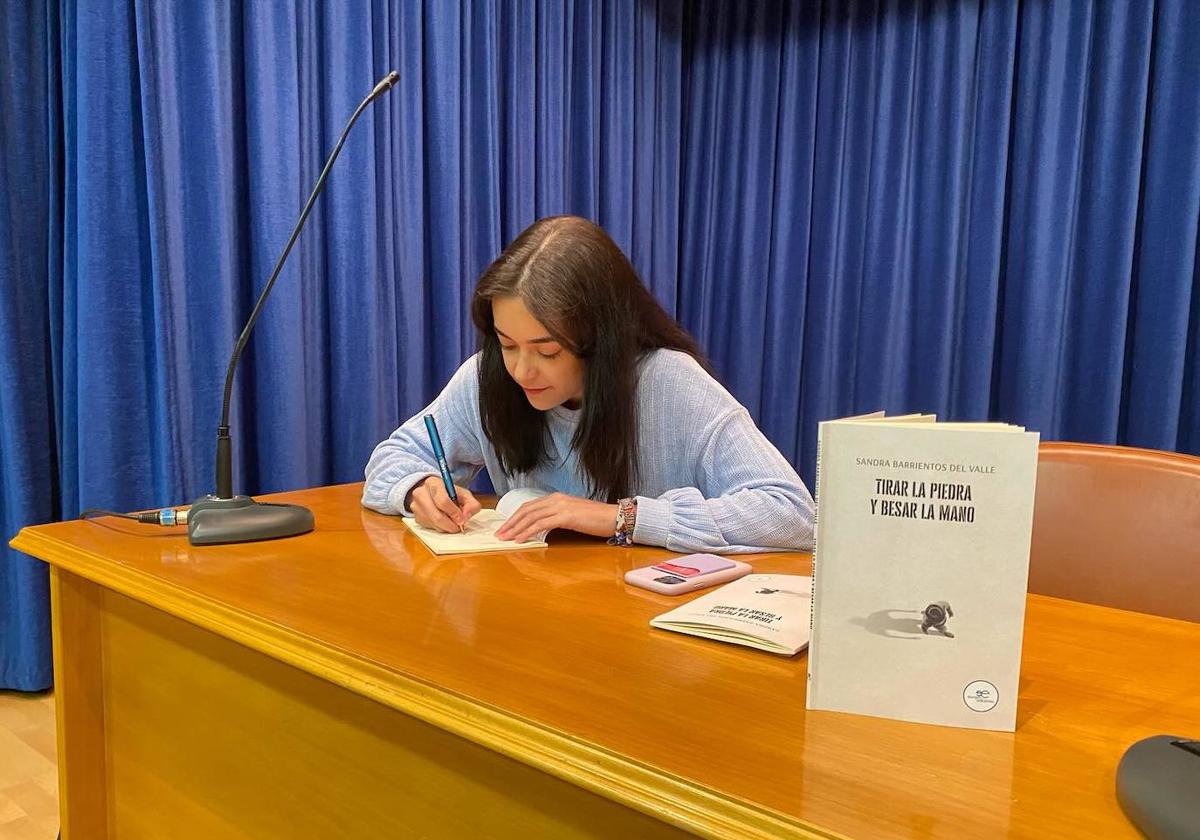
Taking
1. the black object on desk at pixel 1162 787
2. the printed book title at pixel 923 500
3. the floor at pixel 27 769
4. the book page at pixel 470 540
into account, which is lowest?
the floor at pixel 27 769

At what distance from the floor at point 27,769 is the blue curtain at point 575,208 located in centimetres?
8

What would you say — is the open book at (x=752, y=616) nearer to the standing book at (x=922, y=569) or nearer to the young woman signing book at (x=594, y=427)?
the standing book at (x=922, y=569)

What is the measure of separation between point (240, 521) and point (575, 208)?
216 cm

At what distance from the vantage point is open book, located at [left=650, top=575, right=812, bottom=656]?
0.79m

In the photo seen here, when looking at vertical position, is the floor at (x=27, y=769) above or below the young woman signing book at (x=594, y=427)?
below

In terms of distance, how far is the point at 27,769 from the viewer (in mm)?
1834

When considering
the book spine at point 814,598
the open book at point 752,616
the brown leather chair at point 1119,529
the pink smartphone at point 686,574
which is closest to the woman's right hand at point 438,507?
the pink smartphone at point 686,574

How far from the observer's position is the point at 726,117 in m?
3.28

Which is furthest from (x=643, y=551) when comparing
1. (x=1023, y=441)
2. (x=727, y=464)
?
(x=1023, y=441)

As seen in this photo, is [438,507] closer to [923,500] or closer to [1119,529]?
[923,500]

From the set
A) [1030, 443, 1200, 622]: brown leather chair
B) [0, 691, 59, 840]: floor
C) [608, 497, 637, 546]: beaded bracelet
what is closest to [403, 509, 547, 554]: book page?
[608, 497, 637, 546]: beaded bracelet

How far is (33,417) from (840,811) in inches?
86.5

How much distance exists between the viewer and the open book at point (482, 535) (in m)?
1.14

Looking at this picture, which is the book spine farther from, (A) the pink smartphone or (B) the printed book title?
(A) the pink smartphone
